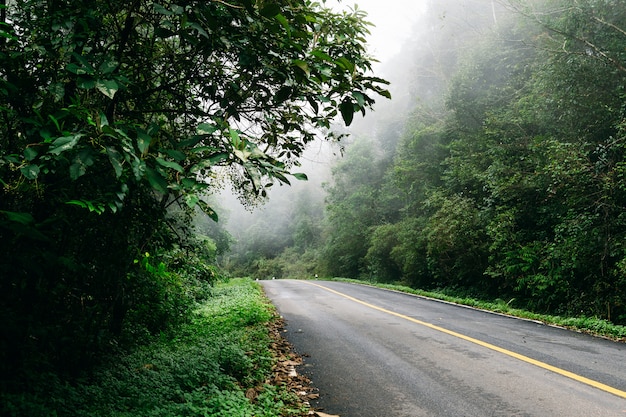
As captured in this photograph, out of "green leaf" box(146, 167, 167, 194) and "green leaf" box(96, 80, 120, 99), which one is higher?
"green leaf" box(96, 80, 120, 99)

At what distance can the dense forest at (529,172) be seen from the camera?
9828 millimetres

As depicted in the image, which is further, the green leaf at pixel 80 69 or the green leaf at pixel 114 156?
the green leaf at pixel 80 69

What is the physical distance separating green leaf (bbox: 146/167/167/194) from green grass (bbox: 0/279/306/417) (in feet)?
6.32

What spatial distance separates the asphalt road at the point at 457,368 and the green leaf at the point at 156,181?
2.93 metres

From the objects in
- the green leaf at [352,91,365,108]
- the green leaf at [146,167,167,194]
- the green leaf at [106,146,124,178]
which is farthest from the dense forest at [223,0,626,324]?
the green leaf at [106,146,124,178]

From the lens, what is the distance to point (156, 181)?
185 cm

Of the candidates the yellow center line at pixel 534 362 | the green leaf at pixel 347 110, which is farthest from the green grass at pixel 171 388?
the yellow center line at pixel 534 362

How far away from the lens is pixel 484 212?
46.4ft

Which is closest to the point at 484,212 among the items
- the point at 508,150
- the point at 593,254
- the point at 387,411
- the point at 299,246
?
the point at 508,150

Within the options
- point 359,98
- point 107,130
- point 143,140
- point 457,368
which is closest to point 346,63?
point 359,98

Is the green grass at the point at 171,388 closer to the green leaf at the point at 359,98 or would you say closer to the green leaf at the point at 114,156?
the green leaf at the point at 114,156

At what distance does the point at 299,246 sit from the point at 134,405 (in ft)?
167

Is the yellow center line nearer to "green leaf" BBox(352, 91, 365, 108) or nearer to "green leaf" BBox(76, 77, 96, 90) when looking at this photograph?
"green leaf" BBox(352, 91, 365, 108)

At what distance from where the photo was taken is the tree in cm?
201
